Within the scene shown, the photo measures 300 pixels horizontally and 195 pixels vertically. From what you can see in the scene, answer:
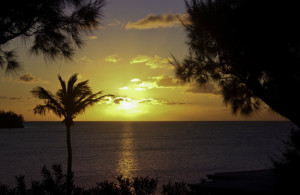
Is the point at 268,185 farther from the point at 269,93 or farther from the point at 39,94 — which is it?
the point at 39,94

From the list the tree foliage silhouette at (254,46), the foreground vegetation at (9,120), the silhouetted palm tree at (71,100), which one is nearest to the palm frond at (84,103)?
the silhouetted palm tree at (71,100)

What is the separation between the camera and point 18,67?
684cm

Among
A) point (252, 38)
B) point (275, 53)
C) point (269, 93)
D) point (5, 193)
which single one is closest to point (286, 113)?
point (269, 93)

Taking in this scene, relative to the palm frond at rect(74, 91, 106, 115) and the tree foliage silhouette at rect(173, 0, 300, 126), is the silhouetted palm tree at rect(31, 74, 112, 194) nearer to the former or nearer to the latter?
the palm frond at rect(74, 91, 106, 115)

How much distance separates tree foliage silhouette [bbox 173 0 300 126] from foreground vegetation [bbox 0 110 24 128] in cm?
20318

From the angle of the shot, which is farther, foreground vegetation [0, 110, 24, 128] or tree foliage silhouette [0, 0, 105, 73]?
foreground vegetation [0, 110, 24, 128]

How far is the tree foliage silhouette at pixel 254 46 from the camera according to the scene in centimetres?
638

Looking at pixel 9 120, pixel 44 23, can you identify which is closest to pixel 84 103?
pixel 44 23

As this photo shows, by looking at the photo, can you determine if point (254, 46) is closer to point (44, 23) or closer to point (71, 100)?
point (44, 23)

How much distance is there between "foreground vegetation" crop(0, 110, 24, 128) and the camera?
192250mm

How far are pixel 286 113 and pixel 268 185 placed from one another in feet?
4.71

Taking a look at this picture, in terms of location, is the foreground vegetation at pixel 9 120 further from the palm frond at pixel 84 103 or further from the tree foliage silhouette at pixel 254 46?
the tree foliage silhouette at pixel 254 46

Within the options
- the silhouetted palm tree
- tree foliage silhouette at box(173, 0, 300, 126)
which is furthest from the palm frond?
tree foliage silhouette at box(173, 0, 300, 126)

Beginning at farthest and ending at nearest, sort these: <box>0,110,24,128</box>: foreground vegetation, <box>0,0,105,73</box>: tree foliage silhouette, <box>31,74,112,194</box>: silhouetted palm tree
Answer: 1. <box>0,110,24,128</box>: foreground vegetation
2. <box>31,74,112,194</box>: silhouetted palm tree
3. <box>0,0,105,73</box>: tree foliage silhouette
